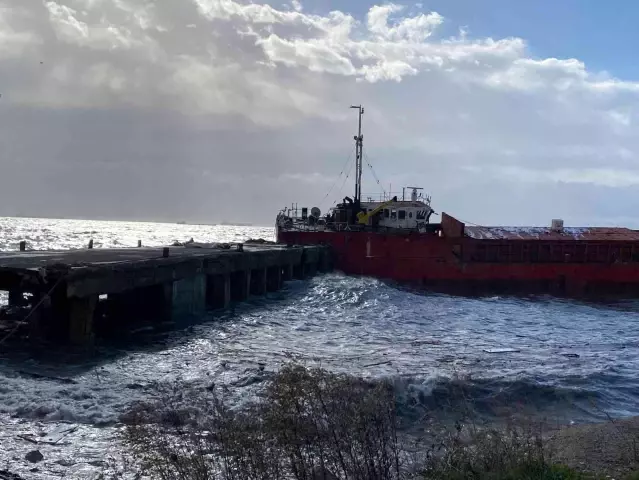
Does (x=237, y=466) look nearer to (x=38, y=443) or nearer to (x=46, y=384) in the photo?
(x=38, y=443)

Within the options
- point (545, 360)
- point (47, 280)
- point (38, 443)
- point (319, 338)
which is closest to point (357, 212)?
point (319, 338)

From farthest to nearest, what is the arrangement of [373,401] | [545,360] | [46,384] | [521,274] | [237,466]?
1. [521,274]
2. [545,360]
3. [46,384]
4. [373,401]
5. [237,466]

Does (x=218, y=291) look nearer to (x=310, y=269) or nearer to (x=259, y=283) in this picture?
(x=259, y=283)

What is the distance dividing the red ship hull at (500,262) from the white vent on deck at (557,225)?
2542 millimetres

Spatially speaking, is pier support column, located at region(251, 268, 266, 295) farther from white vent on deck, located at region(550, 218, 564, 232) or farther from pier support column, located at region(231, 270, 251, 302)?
white vent on deck, located at region(550, 218, 564, 232)

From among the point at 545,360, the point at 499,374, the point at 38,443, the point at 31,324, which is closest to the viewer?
the point at 38,443

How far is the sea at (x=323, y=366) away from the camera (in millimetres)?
9383

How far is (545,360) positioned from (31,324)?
12.9 m

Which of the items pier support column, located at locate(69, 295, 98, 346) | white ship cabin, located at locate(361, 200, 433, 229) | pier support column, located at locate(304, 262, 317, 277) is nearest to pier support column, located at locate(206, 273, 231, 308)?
pier support column, located at locate(69, 295, 98, 346)

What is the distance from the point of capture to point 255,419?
264 inches

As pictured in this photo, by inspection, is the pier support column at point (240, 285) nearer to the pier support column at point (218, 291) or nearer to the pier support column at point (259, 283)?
the pier support column at point (259, 283)

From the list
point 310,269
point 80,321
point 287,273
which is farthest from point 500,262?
point 80,321

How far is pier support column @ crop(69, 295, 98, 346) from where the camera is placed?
14.7 m

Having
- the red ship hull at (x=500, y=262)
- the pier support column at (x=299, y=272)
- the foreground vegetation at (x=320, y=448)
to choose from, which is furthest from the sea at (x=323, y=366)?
the red ship hull at (x=500, y=262)
